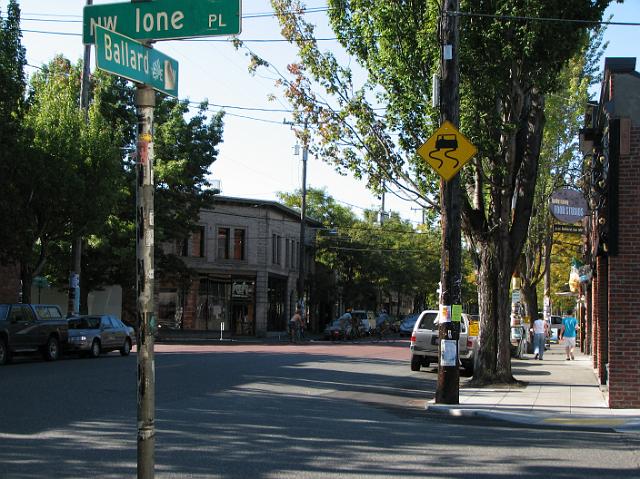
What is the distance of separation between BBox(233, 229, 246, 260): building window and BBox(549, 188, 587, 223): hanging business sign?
3401 centimetres

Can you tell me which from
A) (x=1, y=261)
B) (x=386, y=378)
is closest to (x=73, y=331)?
(x=1, y=261)

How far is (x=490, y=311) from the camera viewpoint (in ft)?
63.5

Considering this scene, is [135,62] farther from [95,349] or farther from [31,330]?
[95,349]

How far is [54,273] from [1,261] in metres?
11.6

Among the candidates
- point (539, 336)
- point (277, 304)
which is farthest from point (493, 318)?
point (277, 304)

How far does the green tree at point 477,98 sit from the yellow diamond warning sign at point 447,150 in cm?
304

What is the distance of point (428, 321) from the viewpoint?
23234mm

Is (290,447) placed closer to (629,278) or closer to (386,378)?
(629,278)

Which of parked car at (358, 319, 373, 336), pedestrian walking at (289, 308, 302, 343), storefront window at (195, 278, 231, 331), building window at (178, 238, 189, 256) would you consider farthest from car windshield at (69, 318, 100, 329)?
parked car at (358, 319, 373, 336)

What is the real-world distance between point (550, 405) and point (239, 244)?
39887 mm

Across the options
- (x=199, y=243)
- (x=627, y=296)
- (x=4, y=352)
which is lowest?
(x=4, y=352)

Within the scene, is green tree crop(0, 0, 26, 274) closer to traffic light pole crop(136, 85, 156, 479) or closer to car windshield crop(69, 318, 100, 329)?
car windshield crop(69, 318, 100, 329)

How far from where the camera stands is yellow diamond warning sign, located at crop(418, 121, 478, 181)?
574 inches

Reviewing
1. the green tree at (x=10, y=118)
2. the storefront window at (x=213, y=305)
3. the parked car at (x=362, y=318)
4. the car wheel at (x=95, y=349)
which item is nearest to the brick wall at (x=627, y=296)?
the green tree at (x=10, y=118)
